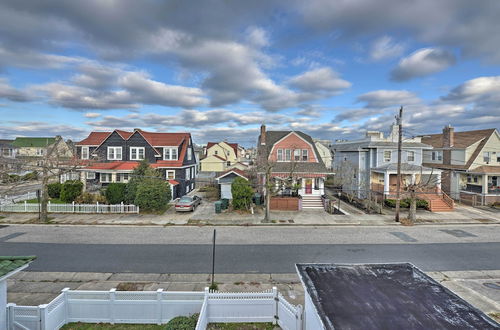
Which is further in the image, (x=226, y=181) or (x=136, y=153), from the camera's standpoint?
(x=136, y=153)

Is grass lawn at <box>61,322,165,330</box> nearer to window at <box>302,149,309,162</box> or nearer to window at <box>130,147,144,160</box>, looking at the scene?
window at <box>130,147,144,160</box>

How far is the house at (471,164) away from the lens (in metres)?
27.7

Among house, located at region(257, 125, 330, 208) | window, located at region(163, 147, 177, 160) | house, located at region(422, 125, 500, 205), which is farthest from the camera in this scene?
window, located at region(163, 147, 177, 160)

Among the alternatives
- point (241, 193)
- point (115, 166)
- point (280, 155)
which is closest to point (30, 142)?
point (115, 166)

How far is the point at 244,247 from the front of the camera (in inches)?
595

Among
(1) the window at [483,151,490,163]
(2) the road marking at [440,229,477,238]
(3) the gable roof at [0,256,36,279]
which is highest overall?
(1) the window at [483,151,490,163]

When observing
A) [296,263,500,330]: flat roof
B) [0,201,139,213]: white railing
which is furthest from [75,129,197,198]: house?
[296,263,500,330]: flat roof

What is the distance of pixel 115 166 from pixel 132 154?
9.24ft

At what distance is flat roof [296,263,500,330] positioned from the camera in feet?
17.0

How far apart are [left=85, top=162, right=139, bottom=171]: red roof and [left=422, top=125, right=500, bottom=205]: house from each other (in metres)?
34.5

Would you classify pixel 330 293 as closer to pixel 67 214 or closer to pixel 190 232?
pixel 190 232

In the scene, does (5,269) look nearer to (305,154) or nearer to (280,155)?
(280,155)

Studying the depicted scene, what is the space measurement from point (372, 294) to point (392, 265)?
222 cm

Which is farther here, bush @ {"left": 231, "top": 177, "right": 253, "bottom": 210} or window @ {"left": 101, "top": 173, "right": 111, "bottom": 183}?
window @ {"left": 101, "top": 173, "right": 111, "bottom": 183}
